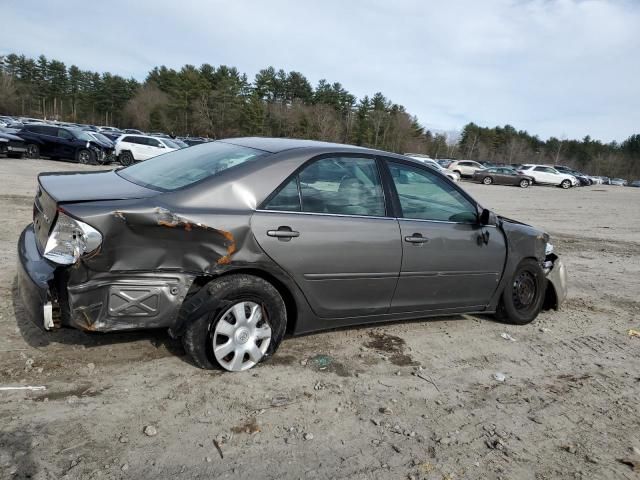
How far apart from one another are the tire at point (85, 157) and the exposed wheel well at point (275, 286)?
20.8 metres

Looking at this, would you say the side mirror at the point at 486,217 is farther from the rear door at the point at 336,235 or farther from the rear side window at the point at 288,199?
the rear side window at the point at 288,199

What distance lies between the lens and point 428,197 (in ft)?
13.8

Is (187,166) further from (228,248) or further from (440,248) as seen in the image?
(440,248)

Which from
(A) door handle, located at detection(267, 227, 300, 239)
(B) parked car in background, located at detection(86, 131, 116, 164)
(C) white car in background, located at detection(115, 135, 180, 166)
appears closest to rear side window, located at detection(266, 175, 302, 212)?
(A) door handle, located at detection(267, 227, 300, 239)

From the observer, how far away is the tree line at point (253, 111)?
2795 inches

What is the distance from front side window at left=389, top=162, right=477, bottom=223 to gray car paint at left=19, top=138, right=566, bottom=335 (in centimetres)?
20

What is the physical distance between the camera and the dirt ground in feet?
8.26

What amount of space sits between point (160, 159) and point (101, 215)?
150 cm

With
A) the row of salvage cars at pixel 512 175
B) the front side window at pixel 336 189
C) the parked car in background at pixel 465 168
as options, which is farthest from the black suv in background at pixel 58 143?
the parked car in background at pixel 465 168

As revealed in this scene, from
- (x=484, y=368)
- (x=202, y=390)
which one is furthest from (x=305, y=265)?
(x=484, y=368)

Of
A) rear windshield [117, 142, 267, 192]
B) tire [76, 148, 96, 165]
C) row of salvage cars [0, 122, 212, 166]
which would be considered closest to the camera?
rear windshield [117, 142, 267, 192]

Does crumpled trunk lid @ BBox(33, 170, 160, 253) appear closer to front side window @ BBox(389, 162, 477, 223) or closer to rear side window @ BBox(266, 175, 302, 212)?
rear side window @ BBox(266, 175, 302, 212)

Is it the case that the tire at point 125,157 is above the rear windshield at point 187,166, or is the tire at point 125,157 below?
below

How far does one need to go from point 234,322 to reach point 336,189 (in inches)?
49.6
